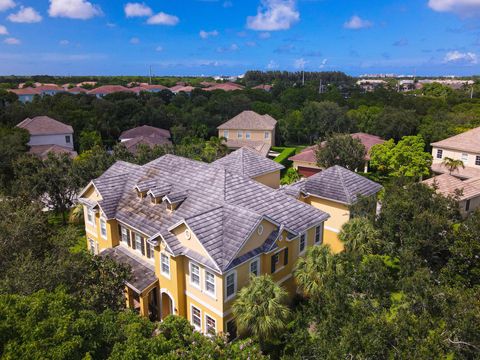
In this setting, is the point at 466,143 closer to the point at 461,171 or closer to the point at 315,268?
the point at 461,171

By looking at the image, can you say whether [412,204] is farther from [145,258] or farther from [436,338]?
[145,258]

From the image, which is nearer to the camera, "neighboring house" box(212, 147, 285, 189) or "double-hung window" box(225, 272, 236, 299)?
"double-hung window" box(225, 272, 236, 299)

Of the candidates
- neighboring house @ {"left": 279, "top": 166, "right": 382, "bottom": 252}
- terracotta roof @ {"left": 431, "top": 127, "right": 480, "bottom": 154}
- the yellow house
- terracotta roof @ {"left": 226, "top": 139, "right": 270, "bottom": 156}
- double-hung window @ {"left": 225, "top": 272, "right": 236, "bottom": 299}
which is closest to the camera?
double-hung window @ {"left": 225, "top": 272, "right": 236, "bottom": 299}

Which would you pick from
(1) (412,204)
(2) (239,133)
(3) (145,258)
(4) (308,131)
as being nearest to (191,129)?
(2) (239,133)

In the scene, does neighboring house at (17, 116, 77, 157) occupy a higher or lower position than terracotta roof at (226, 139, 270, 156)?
higher

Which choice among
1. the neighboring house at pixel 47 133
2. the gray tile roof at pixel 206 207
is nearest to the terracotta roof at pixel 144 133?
the neighboring house at pixel 47 133

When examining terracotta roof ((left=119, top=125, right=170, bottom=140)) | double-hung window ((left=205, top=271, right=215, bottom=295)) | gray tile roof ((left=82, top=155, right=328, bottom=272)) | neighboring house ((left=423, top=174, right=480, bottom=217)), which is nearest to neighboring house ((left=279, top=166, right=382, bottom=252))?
gray tile roof ((left=82, top=155, right=328, bottom=272))

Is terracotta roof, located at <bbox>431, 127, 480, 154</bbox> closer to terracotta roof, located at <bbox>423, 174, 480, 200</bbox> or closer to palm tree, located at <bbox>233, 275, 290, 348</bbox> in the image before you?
terracotta roof, located at <bbox>423, 174, 480, 200</bbox>
